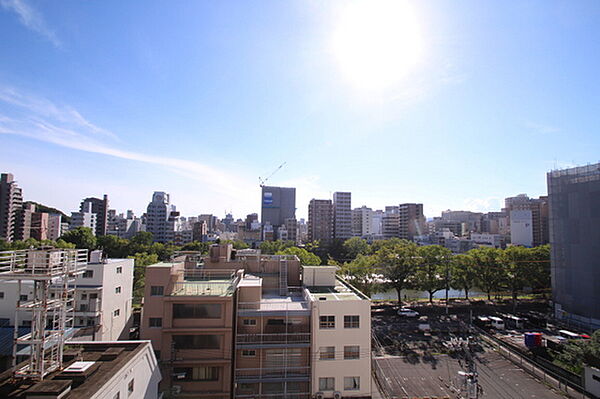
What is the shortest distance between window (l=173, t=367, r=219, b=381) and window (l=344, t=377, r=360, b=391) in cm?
548

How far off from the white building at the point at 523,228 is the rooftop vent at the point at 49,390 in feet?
301

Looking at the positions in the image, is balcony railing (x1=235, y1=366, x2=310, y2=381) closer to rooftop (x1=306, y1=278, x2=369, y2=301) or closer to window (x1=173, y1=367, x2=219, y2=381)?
window (x1=173, y1=367, x2=219, y2=381)

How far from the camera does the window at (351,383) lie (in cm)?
1377

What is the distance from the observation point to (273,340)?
45.8 feet

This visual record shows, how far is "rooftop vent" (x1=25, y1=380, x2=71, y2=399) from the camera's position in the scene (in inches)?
259

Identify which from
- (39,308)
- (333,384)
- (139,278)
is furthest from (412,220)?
(39,308)

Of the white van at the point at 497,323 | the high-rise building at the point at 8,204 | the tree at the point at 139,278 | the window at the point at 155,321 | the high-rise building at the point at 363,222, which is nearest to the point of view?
the window at the point at 155,321

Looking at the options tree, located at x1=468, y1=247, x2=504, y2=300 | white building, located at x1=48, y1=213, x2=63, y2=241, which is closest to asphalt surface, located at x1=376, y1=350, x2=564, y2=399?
tree, located at x1=468, y1=247, x2=504, y2=300

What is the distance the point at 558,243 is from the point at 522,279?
16.2ft

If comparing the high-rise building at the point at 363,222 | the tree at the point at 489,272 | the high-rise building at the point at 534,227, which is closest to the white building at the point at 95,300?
the tree at the point at 489,272

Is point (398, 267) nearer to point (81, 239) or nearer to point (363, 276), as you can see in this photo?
point (363, 276)

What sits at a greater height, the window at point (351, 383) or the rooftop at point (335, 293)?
the rooftop at point (335, 293)

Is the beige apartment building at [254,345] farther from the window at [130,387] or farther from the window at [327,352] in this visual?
the window at [130,387]

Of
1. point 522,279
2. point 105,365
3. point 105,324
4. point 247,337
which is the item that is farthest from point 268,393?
point 522,279
